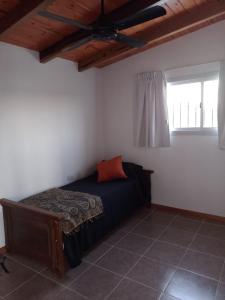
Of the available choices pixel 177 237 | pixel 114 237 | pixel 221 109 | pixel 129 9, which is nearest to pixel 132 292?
pixel 114 237

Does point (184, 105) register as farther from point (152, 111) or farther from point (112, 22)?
point (112, 22)

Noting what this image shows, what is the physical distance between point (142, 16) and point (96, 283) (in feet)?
7.50

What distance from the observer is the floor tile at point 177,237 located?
2.76 metres

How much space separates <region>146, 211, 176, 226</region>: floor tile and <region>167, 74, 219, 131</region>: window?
4.25 feet

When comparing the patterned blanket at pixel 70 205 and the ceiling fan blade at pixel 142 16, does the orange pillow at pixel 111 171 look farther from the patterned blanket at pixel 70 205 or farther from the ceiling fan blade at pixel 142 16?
the ceiling fan blade at pixel 142 16

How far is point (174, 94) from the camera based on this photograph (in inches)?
138

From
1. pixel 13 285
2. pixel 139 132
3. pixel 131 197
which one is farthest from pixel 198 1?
pixel 13 285

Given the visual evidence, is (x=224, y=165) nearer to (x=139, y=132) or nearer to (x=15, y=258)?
(x=139, y=132)

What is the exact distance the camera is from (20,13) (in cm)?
205

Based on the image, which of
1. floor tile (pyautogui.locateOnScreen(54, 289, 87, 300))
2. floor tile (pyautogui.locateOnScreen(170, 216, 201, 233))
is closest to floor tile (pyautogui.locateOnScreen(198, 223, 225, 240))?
floor tile (pyautogui.locateOnScreen(170, 216, 201, 233))

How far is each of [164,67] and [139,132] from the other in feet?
3.39

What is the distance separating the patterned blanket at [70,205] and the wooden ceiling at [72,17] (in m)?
1.69

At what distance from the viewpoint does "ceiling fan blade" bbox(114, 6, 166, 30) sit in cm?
177

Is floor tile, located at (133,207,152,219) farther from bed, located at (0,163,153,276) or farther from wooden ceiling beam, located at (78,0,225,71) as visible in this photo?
wooden ceiling beam, located at (78,0,225,71)
